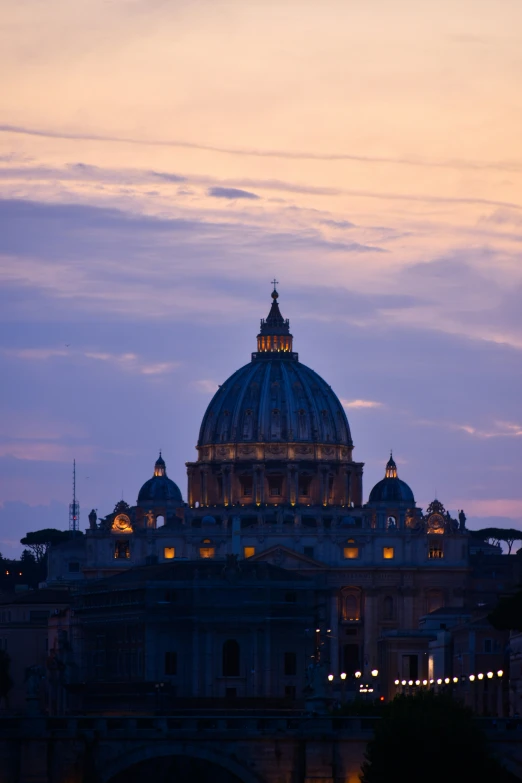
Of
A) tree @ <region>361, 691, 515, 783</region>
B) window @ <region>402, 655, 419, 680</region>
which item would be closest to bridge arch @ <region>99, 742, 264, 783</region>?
tree @ <region>361, 691, 515, 783</region>

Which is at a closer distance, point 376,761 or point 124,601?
point 376,761

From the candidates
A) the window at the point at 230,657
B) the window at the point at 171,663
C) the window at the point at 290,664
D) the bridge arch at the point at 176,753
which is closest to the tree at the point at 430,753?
the bridge arch at the point at 176,753

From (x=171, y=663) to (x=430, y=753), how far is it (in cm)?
6351

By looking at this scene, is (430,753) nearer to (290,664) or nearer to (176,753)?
(176,753)

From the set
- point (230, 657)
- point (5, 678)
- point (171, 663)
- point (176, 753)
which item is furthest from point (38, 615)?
point (176, 753)

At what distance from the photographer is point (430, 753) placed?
97.8 metres

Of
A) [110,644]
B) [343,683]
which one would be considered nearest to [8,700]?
[110,644]

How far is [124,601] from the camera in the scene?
166000mm

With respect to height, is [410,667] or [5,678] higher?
[410,667]

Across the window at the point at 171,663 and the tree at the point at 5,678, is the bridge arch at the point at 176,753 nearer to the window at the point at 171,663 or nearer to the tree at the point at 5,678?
the window at the point at 171,663

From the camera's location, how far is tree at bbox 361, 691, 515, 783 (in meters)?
96.9

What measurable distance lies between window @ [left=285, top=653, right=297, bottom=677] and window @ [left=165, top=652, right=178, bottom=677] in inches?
260

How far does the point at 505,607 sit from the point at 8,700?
45.7 metres

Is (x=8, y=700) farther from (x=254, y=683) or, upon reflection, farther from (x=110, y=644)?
(x=254, y=683)
